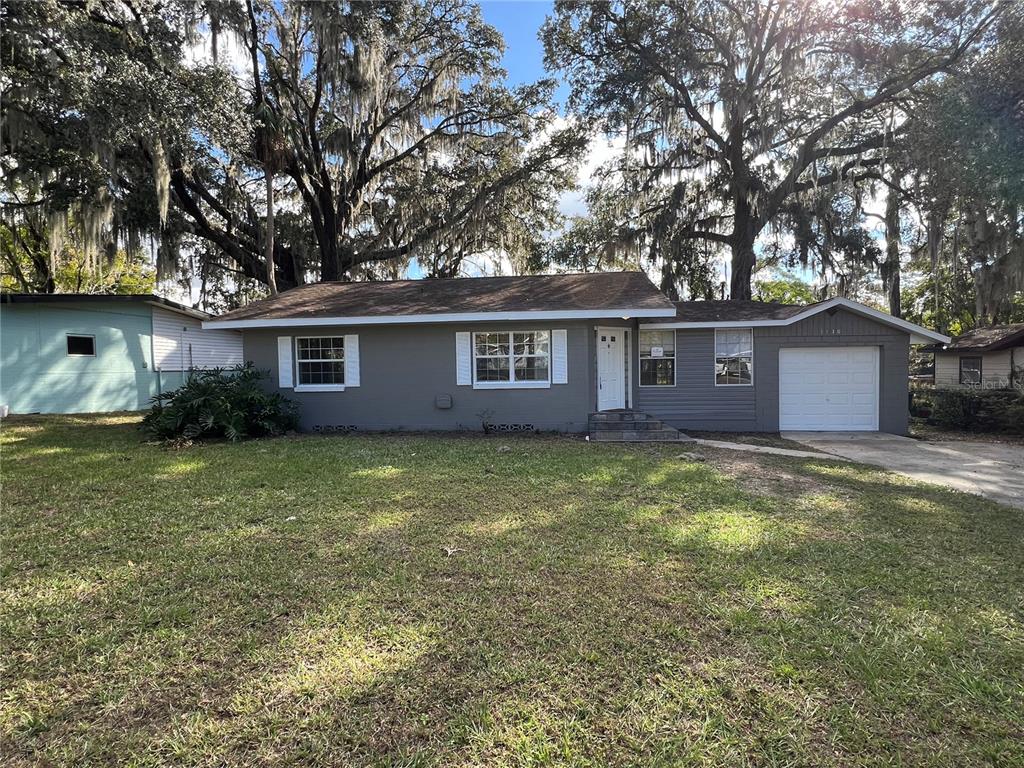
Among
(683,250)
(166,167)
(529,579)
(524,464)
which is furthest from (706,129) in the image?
(529,579)

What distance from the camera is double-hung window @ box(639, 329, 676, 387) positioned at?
11.1 meters

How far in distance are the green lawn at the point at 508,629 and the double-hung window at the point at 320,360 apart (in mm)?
5389

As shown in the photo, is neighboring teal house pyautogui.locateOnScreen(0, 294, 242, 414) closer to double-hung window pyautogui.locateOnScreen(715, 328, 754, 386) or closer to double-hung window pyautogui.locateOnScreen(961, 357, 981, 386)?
double-hung window pyautogui.locateOnScreen(715, 328, 754, 386)

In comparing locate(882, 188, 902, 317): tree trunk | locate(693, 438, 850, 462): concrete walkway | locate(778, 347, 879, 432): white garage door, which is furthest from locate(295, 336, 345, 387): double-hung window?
locate(882, 188, 902, 317): tree trunk

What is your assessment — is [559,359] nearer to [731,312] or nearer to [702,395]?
[702,395]

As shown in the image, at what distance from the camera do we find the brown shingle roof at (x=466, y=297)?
9977 millimetres

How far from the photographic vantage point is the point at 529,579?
133 inches

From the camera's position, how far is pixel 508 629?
2.77 meters

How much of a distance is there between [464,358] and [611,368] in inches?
129

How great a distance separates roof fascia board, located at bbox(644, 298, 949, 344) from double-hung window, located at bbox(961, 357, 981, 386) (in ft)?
34.5

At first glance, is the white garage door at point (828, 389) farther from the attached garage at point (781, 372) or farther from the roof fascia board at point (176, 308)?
the roof fascia board at point (176, 308)

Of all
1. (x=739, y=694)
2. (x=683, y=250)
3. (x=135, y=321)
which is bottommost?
(x=739, y=694)

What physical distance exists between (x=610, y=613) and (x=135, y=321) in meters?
16.3

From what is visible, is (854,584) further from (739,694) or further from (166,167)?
(166,167)
